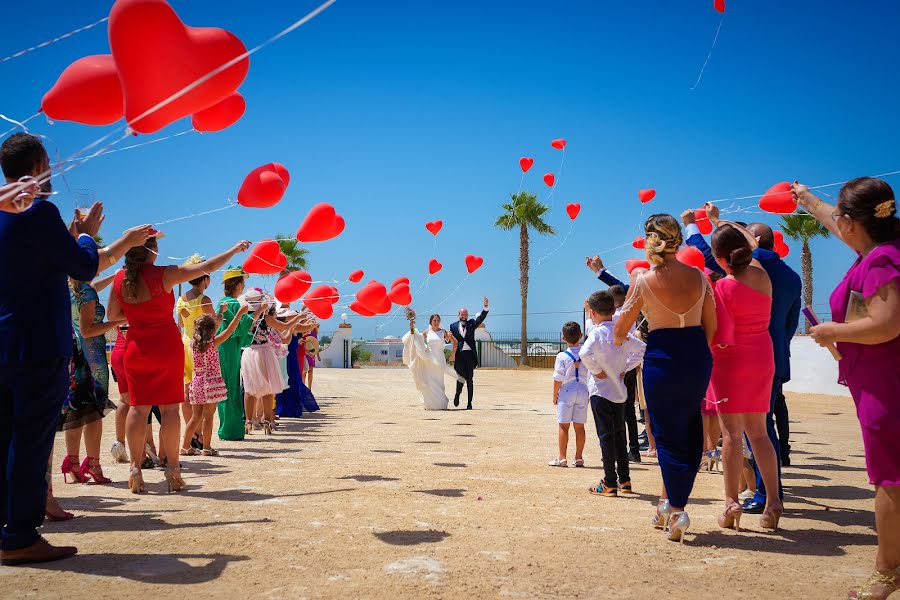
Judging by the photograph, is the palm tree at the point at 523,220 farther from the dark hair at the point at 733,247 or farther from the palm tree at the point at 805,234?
the dark hair at the point at 733,247

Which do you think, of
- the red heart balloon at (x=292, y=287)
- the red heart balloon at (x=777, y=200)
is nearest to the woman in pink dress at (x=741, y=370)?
the red heart balloon at (x=777, y=200)

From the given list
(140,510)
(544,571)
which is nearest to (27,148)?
(140,510)

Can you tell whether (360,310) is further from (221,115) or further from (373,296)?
(221,115)

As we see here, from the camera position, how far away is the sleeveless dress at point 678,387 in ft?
14.5

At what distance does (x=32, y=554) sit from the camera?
3.74m

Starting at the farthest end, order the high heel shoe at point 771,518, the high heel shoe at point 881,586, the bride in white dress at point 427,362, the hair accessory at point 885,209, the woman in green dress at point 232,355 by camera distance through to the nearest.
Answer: the bride in white dress at point 427,362
the woman in green dress at point 232,355
the high heel shoe at point 771,518
the hair accessory at point 885,209
the high heel shoe at point 881,586

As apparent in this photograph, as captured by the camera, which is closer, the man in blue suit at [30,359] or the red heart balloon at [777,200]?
the man in blue suit at [30,359]

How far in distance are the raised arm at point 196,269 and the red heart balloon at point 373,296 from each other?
6.51 meters

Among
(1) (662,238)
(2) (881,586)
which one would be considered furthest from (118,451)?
(2) (881,586)

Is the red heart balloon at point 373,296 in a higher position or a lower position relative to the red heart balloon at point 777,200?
lower

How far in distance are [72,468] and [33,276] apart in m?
3.05

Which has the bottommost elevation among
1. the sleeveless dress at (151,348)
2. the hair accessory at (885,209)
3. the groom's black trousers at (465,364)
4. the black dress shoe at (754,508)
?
the black dress shoe at (754,508)

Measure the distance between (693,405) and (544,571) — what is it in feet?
4.99

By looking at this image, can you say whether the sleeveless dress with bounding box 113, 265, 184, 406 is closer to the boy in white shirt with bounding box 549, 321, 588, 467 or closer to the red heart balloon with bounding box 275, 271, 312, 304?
the boy in white shirt with bounding box 549, 321, 588, 467
